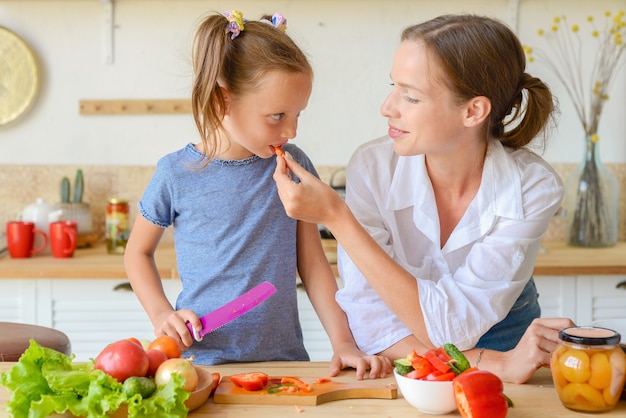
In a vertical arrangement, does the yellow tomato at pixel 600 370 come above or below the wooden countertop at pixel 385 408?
above

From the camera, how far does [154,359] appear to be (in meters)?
1.33

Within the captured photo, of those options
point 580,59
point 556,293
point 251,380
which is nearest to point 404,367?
point 251,380

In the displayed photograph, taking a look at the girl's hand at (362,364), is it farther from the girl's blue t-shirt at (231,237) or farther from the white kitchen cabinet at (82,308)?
the white kitchen cabinet at (82,308)

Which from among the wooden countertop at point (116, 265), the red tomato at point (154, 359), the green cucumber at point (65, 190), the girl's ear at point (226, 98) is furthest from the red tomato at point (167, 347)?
the green cucumber at point (65, 190)

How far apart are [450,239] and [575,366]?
50 cm

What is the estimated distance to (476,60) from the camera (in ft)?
5.50

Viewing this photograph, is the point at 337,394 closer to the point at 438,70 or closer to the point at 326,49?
the point at 438,70

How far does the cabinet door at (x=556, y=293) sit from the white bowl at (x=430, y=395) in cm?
170

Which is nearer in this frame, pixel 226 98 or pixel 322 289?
pixel 226 98

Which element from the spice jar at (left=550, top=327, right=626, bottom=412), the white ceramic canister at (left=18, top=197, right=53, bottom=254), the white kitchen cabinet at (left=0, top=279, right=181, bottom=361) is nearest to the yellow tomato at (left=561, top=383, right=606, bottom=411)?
the spice jar at (left=550, top=327, right=626, bottom=412)

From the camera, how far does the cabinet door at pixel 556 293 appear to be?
2.93m

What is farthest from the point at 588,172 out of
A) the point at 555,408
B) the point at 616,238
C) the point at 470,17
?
the point at 555,408

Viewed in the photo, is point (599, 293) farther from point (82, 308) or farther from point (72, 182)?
point (72, 182)

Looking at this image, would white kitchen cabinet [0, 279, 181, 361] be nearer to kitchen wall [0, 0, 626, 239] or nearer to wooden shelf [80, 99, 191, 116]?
kitchen wall [0, 0, 626, 239]
